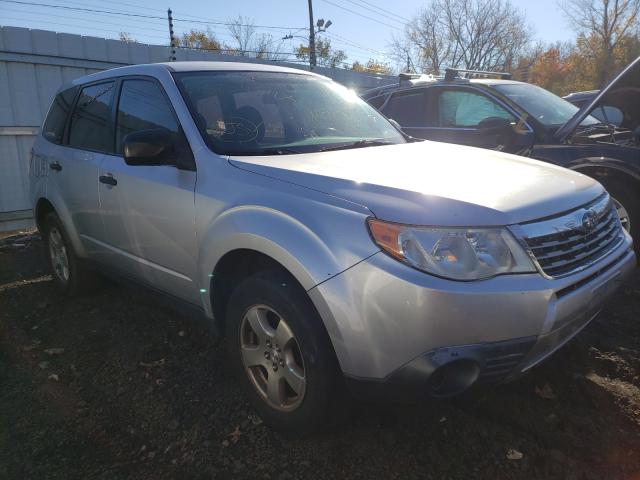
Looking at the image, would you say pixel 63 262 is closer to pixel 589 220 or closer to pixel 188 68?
pixel 188 68

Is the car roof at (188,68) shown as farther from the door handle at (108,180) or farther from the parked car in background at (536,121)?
the parked car in background at (536,121)

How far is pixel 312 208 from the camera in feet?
6.92

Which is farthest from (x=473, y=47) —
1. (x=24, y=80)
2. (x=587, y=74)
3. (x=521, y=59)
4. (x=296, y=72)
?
(x=296, y=72)

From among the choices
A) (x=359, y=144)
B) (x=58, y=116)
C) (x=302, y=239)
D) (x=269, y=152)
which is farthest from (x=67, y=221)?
(x=302, y=239)

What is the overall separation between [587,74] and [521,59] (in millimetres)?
8361

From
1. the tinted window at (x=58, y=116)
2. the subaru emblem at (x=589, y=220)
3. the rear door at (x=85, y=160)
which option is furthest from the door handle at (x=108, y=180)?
the subaru emblem at (x=589, y=220)

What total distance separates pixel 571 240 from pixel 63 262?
4.08 m

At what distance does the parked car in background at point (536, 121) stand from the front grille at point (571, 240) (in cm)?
136

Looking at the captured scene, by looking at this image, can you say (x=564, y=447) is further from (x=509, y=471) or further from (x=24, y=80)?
(x=24, y=80)

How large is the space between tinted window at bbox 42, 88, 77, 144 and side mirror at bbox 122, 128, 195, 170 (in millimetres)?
1946

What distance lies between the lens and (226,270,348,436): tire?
210cm

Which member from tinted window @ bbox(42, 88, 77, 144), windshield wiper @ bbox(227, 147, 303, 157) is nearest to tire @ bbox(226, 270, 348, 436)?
windshield wiper @ bbox(227, 147, 303, 157)

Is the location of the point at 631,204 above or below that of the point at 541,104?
below

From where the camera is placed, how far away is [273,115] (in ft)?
10.2
